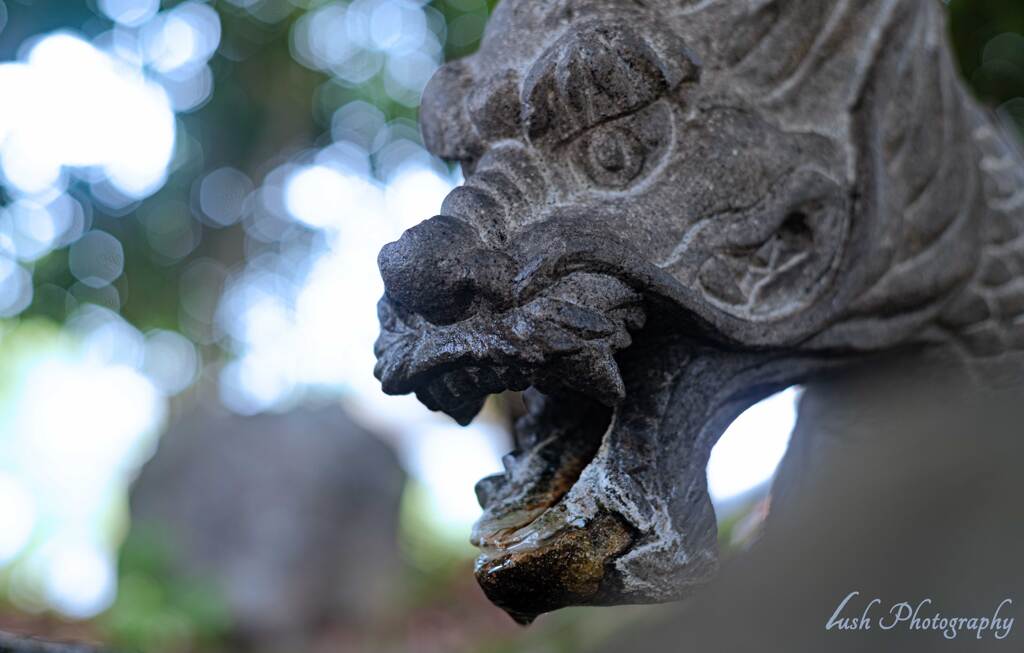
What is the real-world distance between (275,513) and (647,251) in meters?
4.06

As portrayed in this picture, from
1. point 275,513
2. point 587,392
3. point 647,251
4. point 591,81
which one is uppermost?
point 275,513

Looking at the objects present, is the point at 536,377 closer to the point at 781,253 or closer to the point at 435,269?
the point at 435,269

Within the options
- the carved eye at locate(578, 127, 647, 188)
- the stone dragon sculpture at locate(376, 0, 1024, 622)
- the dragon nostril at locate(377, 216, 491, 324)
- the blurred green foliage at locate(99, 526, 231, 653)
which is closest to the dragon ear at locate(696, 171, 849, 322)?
the stone dragon sculpture at locate(376, 0, 1024, 622)

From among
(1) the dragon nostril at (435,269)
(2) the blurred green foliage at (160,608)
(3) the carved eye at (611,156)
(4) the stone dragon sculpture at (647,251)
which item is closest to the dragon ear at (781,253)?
(4) the stone dragon sculpture at (647,251)

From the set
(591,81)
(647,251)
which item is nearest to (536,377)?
(647,251)

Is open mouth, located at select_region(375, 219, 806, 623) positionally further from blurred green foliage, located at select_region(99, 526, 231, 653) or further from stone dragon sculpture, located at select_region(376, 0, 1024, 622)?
blurred green foliage, located at select_region(99, 526, 231, 653)

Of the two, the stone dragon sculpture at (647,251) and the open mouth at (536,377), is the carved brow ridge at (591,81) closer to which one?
the stone dragon sculpture at (647,251)

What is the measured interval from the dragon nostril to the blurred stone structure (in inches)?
158

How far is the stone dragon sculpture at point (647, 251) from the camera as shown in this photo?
32.5 inches

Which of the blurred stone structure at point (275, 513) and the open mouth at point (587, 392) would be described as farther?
the blurred stone structure at point (275, 513)

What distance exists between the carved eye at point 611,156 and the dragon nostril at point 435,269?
0.48 ft

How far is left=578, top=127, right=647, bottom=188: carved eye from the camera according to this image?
90 centimetres

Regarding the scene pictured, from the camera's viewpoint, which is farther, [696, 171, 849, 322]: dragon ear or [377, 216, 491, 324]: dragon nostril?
[696, 171, 849, 322]: dragon ear

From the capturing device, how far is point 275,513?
461 centimetres
